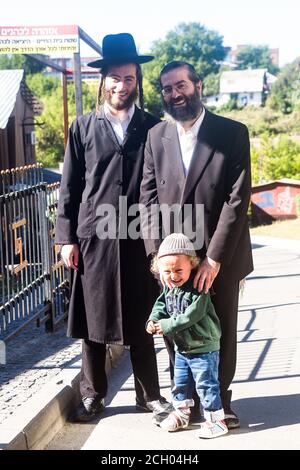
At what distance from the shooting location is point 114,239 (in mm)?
4418

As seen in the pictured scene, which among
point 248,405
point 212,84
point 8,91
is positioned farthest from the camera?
point 212,84

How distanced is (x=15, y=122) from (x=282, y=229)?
8020 mm

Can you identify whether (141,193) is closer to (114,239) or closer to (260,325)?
(114,239)

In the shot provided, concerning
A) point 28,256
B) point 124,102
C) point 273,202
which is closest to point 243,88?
point 273,202

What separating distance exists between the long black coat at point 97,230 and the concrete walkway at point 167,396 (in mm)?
510

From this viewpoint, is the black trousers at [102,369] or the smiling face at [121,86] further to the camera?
the black trousers at [102,369]

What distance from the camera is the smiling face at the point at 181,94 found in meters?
4.11

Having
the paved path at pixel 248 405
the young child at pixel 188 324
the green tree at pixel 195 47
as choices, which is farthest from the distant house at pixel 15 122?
the green tree at pixel 195 47

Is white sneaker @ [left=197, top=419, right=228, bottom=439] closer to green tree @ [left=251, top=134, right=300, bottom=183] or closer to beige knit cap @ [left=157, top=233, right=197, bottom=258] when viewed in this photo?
beige knit cap @ [left=157, top=233, right=197, bottom=258]

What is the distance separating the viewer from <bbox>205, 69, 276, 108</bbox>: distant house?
9281 cm

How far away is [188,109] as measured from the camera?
13.6 ft

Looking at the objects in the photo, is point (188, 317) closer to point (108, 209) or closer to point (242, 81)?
point (108, 209)

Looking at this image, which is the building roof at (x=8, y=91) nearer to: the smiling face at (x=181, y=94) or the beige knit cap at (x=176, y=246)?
the smiling face at (x=181, y=94)
